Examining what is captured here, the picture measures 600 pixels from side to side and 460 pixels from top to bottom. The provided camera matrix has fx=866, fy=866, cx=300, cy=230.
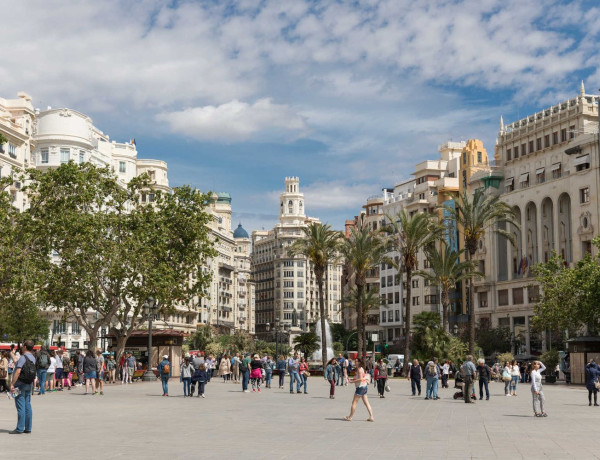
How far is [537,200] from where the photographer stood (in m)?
94.4

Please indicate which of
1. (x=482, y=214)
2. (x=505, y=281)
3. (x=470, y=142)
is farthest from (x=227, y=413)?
(x=470, y=142)

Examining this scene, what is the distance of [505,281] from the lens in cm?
9819

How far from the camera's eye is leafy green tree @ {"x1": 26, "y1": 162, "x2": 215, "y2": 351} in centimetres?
4609

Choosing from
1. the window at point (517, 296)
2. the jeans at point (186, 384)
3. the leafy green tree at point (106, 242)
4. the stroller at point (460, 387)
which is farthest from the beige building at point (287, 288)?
the jeans at point (186, 384)

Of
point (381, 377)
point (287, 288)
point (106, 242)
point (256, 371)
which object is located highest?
point (287, 288)

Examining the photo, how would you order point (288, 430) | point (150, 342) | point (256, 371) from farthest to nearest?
1. point (150, 342)
2. point (256, 371)
3. point (288, 430)

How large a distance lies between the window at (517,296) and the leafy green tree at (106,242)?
5255 centimetres

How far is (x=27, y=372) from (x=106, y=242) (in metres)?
32.4

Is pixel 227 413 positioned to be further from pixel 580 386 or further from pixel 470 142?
pixel 470 142

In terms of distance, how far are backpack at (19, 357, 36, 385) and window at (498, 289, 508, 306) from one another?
8673cm

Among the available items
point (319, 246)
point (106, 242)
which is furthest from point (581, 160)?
point (106, 242)

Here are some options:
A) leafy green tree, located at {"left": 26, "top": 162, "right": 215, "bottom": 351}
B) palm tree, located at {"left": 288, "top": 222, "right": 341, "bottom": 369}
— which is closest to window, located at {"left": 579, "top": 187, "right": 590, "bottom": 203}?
palm tree, located at {"left": 288, "top": 222, "right": 341, "bottom": 369}

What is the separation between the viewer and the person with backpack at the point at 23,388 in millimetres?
16031

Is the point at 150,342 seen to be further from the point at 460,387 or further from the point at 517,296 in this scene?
the point at 517,296
